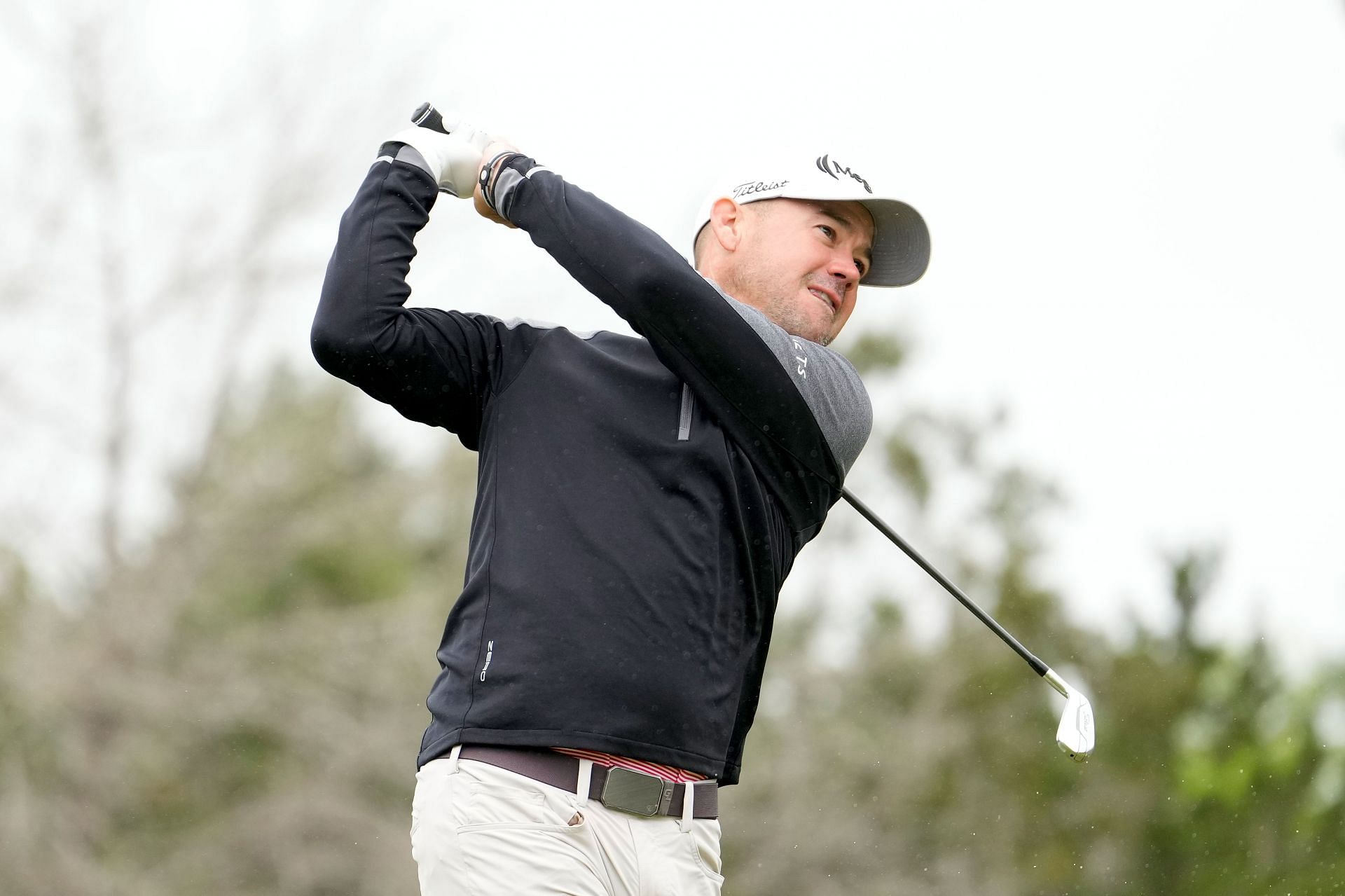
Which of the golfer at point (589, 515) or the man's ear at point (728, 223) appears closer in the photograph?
the golfer at point (589, 515)

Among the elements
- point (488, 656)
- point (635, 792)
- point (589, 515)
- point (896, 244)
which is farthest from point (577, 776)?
point (896, 244)

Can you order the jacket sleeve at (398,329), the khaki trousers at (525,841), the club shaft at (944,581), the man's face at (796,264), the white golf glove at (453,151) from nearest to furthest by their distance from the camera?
1. the khaki trousers at (525,841)
2. the jacket sleeve at (398,329)
3. the white golf glove at (453,151)
4. the man's face at (796,264)
5. the club shaft at (944,581)

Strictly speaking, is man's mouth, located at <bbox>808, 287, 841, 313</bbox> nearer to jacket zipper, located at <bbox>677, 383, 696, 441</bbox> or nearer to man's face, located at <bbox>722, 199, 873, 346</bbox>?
man's face, located at <bbox>722, 199, 873, 346</bbox>

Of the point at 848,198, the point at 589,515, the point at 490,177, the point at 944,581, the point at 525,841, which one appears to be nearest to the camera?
the point at 525,841

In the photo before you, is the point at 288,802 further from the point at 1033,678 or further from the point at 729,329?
the point at 729,329

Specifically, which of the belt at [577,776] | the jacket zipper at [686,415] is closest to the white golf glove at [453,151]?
the jacket zipper at [686,415]

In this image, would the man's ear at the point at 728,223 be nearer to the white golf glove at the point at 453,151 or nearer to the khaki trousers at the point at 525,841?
the white golf glove at the point at 453,151

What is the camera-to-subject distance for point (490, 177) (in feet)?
8.36

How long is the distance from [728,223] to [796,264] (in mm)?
169

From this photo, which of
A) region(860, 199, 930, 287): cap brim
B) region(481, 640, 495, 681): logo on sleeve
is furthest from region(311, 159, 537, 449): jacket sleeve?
region(860, 199, 930, 287): cap brim

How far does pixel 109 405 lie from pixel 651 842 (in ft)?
46.0

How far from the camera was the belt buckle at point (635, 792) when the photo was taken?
2.25 metres

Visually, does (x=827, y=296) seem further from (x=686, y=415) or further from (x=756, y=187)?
(x=686, y=415)

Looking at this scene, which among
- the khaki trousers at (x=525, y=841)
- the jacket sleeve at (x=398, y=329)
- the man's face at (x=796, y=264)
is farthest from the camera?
the man's face at (x=796, y=264)
